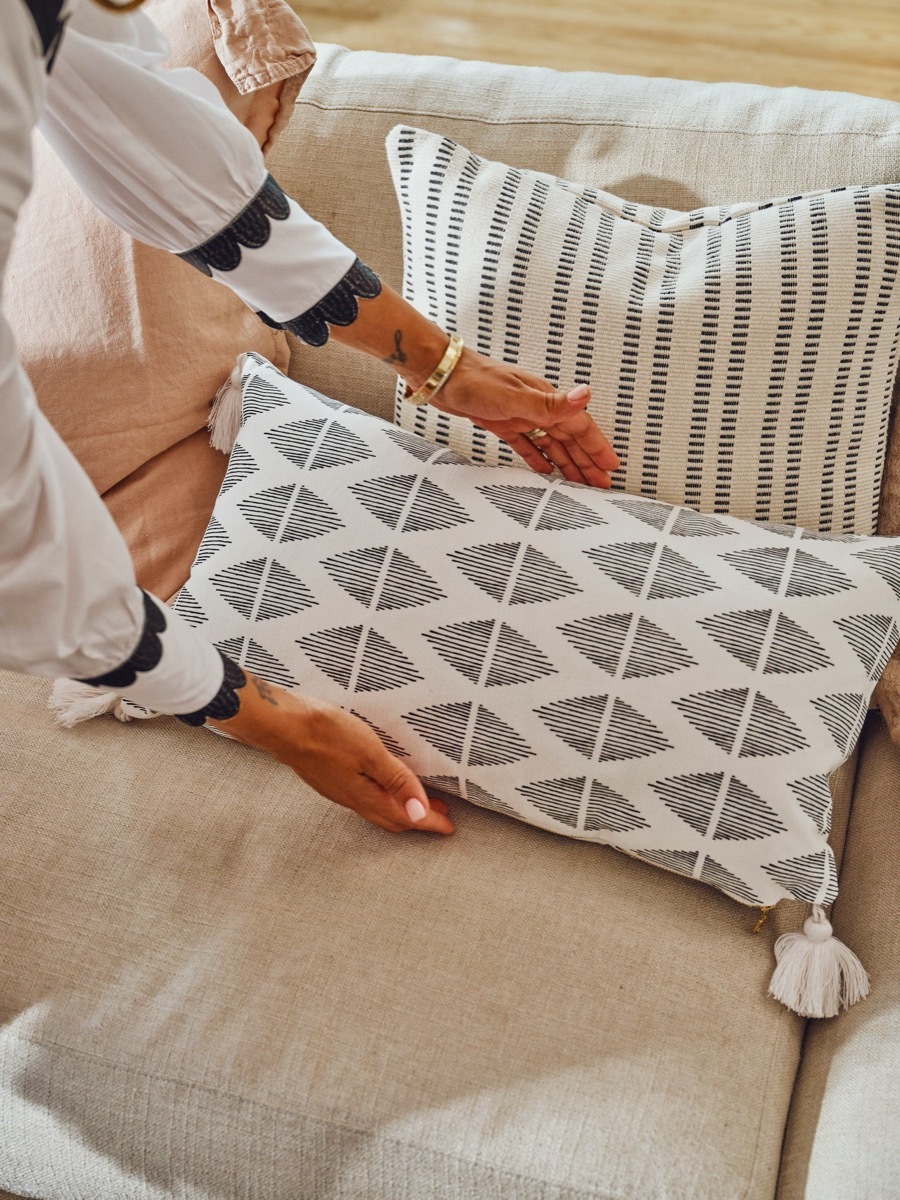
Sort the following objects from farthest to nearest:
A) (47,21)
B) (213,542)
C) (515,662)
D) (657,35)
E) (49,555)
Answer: (657,35)
(213,542)
(515,662)
(49,555)
(47,21)

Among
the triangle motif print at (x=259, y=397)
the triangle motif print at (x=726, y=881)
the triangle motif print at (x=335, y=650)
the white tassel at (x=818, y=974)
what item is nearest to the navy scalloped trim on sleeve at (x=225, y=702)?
the triangle motif print at (x=335, y=650)

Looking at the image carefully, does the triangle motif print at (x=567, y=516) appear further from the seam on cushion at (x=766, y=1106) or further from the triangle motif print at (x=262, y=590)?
the seam on cushion at (x=766, y=1106)

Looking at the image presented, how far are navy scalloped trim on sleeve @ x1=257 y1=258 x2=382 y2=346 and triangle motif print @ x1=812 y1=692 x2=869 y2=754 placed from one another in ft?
1.72

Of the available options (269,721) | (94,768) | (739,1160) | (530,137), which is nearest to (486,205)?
(530,137)

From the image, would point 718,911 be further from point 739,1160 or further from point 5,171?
point 5,171

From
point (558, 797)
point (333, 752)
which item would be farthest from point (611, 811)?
point (333, 752)

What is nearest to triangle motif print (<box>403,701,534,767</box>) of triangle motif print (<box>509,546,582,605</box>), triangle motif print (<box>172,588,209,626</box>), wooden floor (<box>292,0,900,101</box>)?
triangle motif print (<box>509,546,582,605</box>)

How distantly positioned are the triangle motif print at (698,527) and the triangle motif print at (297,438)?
358mm

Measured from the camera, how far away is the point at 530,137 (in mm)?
1120

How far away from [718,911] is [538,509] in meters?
0.41

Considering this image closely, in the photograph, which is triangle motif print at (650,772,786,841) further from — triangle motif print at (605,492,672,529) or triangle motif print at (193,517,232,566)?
triangle motif print at (193,517,232,566)

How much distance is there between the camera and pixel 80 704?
1.05 meters

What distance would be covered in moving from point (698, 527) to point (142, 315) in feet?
1.96

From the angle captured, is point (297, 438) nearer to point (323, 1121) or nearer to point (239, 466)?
point (239, 466)
